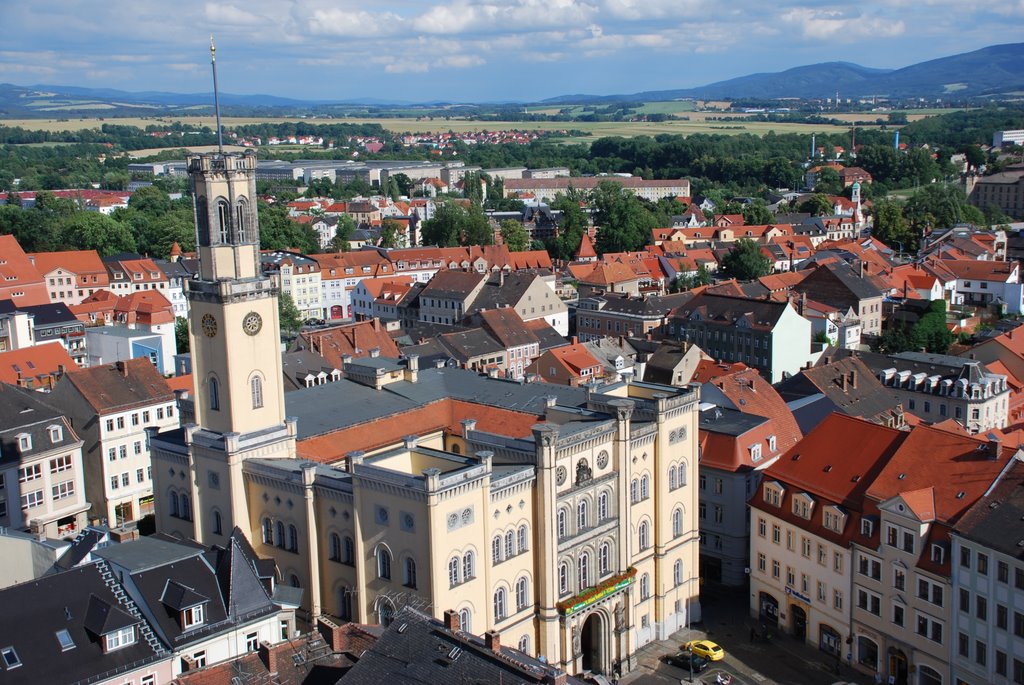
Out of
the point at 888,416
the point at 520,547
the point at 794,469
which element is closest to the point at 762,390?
the point at 888,416

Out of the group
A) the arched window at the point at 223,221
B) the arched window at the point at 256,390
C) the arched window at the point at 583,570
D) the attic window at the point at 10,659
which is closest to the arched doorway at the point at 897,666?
the arched window at the point at 583,570

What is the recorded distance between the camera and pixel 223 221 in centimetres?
4491

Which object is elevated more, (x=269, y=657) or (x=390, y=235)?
(x=269, y=657)

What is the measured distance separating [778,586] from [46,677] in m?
32.5

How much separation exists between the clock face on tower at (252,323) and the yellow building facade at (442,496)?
14 centimetres

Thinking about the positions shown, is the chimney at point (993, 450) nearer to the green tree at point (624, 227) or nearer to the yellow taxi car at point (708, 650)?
the yellow taxi car at point (708, 650)

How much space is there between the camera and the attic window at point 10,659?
3206 cm

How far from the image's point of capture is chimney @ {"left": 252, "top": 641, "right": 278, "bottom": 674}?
103 ft

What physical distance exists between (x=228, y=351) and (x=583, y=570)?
58.4ft

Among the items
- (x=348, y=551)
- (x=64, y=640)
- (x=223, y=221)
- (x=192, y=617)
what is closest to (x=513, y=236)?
(x=223, y=221)

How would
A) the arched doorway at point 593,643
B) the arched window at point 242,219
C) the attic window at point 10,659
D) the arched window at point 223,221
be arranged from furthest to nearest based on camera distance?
the arched doorway at point 593,643 < the arched window at point 242,219 < the arched window at point 223,221 < the attic window at point 10,659

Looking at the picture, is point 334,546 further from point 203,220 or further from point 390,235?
point 390,235

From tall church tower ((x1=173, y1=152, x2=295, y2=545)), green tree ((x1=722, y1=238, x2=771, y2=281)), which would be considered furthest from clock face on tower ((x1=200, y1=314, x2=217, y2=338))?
green tree ((x1=722, y1=238, x2=771, y2=281))

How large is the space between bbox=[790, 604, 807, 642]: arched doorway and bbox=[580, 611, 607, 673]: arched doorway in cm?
963
